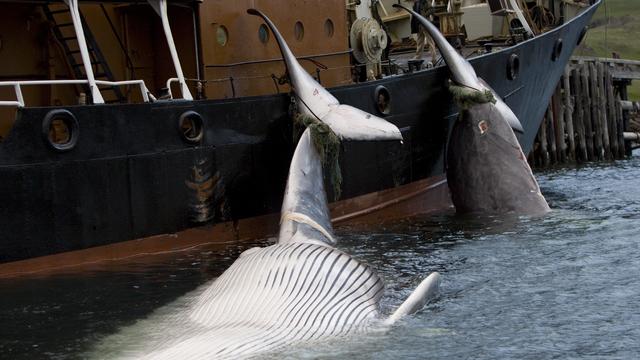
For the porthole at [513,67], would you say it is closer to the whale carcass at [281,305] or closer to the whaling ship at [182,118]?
the whaling ship at [182,118]

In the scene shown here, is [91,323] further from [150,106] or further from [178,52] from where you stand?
[178,52]

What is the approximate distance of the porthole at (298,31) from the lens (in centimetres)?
1744

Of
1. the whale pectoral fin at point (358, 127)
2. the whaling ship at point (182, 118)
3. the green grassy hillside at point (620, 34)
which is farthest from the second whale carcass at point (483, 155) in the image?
the green grassy hillside at point (620, 34)

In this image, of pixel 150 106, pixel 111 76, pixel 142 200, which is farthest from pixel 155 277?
pixel 111 76

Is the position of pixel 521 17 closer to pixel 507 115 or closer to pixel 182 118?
pixel 507 115

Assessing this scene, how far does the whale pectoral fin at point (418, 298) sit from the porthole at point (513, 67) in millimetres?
9874

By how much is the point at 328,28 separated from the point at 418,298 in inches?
329

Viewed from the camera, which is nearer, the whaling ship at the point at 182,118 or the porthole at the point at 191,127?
the whaling ship at the point at 182,118

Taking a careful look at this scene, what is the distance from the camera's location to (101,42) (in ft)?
52.5

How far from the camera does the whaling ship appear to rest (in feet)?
43.3

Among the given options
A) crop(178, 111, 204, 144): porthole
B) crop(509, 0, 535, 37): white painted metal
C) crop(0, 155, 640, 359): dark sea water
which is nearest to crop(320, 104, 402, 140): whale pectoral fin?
crop(0, 155, 640, 359): dark sea water

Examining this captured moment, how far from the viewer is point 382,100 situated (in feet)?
57.4

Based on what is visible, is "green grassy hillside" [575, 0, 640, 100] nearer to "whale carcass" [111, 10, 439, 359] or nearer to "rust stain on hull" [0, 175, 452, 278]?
"rust stain on hull" [0, 175, 452, 278]

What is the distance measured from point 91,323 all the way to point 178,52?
6267 millimetres
